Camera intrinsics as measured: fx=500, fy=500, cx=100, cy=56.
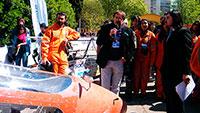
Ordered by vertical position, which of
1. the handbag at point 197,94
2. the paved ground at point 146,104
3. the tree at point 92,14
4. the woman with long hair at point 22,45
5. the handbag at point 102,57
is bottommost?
the tree at point 92,14

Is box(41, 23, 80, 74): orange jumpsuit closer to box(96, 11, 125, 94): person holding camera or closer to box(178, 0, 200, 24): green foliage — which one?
box(96, 11, 125, 94): person holding camera

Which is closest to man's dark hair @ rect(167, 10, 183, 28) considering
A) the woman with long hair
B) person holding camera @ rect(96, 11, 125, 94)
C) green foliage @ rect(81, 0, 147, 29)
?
person holding camera @ rect(96, 11, 125, 94)

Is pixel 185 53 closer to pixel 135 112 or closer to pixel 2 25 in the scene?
pixel 135 112

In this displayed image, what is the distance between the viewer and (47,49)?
8289 millimetres

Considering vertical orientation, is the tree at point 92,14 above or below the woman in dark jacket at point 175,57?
below

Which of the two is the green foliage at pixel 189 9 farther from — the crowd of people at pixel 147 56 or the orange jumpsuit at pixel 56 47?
the orange jumpsuit at pixel 56 47

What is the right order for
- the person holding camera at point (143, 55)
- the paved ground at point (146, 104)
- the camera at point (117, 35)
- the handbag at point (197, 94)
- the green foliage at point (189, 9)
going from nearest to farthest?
1. the handbag at point (197, 94)
2. the camera at point (117, 35)
3. the paved ground at point (146, 104)
4. the person holding camera at point (143, 55)
5. the green foliage at point (189, 9)

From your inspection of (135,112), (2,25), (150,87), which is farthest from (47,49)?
(2,25)

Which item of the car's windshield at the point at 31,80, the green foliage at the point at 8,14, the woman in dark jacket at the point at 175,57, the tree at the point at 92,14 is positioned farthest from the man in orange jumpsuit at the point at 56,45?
the tree at the point at 92,14

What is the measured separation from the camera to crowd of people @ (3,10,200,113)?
6305 mm

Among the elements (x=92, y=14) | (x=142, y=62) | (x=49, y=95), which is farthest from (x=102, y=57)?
(x=92, y=14)

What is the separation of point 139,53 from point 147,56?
173mm

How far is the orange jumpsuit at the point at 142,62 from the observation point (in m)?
9.76

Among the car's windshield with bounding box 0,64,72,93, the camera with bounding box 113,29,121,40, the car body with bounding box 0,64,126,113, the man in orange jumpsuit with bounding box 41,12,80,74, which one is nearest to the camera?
the car body with bounding box 0,64,126,113
